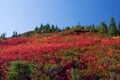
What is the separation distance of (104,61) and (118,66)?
2283mm

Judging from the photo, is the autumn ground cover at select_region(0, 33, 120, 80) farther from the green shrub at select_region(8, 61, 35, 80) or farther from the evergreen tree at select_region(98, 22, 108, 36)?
the evergreen tree at select_region(98, 22, 108, 36)

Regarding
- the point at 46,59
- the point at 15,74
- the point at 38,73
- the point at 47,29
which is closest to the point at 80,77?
the point at 38,73

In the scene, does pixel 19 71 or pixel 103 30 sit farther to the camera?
pixel 103 30

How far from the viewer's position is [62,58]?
2845 cm

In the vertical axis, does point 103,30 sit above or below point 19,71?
above

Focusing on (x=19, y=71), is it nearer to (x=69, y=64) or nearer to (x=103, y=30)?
(x=69, y=64)

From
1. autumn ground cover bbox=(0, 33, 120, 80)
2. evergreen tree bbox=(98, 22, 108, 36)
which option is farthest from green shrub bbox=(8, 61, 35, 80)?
evergreen tree bbox=(98, 22, 108, 36)

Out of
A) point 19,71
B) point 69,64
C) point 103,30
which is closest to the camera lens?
point 19,71

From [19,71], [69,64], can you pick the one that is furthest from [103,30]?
[19,71]

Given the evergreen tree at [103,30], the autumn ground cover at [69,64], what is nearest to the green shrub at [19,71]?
the autumn ground cover at [69,64]

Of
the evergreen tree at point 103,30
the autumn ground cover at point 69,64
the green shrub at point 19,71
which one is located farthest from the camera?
the evergreen tree at point 103,30

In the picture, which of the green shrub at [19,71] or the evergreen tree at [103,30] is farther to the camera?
the evergreen tree at [103,30]

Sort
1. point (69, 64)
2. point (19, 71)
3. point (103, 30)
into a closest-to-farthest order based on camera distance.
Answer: point (19, 71) → point (69, 64) → point (103, 30)

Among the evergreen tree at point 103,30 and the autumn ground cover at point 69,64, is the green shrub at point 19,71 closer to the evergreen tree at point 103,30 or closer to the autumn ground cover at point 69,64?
the autumn ground cover at point 69,64
